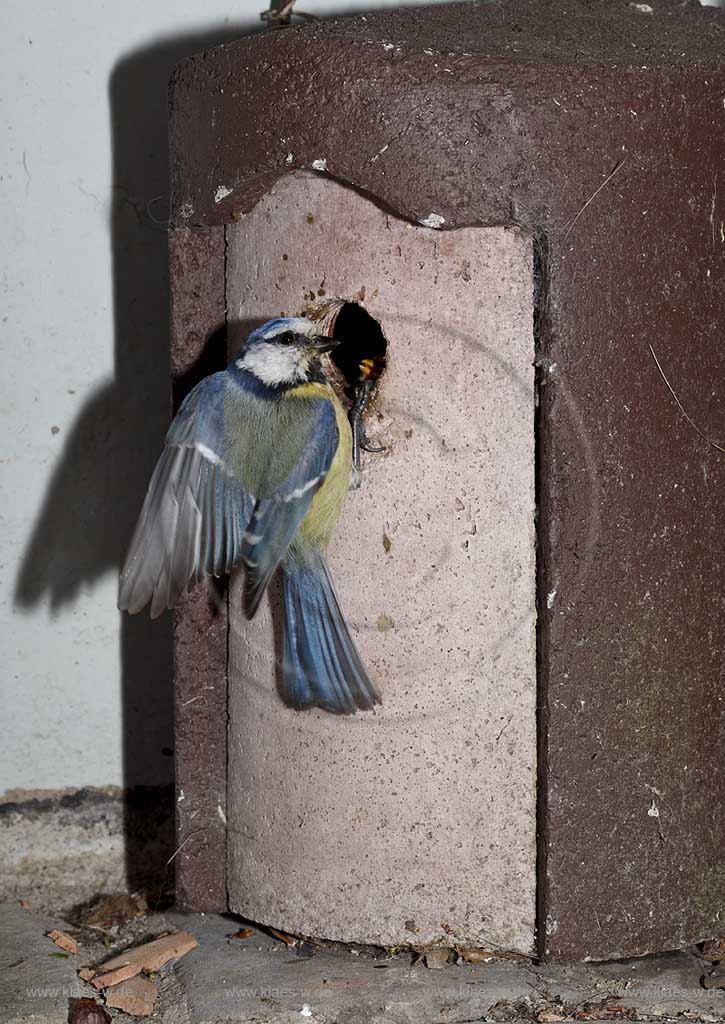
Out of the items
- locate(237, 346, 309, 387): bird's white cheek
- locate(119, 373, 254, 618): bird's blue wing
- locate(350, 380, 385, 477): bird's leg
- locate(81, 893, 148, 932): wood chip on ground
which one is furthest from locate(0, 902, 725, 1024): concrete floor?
locate(237, 346, 309, 387): bird's white cheek

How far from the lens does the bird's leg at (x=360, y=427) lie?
98.2 inches

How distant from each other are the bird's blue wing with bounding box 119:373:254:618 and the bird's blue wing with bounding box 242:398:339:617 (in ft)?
0.10

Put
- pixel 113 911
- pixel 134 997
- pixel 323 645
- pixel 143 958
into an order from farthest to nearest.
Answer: pixel 113 911 < pixel 143 958 < pixel 134 997 < pixel 323 645

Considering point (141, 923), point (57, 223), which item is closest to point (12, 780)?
point (141, 923)

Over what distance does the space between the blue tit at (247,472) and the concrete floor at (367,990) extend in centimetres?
75

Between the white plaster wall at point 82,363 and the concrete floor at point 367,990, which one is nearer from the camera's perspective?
the concrete floor at point 367,990

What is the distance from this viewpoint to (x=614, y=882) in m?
2.49

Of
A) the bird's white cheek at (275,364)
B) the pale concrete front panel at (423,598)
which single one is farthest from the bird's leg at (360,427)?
the bird's white cheek at (275,364)

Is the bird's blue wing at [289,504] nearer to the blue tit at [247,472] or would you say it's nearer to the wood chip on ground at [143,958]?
the blue tit at [247,472]

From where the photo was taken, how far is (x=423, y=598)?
2.48 metres

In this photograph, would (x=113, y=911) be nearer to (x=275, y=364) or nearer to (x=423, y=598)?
(x=423, y=598)

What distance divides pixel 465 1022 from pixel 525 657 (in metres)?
0.68

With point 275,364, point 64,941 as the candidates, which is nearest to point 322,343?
point 275,364

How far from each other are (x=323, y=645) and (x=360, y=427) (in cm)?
41
